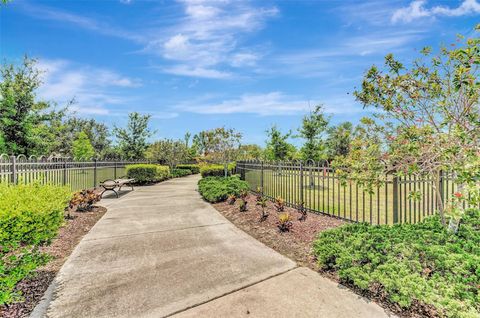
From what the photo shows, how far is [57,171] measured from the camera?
Answer: 10000 mm

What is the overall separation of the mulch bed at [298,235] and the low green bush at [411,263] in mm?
86

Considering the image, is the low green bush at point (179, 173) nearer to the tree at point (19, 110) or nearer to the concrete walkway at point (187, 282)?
the tree at point (19, 110)

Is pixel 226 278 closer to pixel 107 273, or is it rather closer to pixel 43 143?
pixel 107 273

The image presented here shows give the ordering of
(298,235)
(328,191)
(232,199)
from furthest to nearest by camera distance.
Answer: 1. (232,199)
2. (328,191)
3. (298,235)

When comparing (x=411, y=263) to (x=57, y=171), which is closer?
(x=411, y=263)

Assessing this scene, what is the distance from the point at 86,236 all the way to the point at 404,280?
590 centimetres

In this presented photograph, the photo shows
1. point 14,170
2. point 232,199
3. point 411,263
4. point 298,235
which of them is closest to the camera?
point 411,263

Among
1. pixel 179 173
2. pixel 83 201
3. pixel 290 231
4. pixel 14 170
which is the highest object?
pixel 14 170

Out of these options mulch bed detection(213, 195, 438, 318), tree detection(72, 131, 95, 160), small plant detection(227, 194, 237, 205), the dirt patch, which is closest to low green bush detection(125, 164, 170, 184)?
small plant detection(227, 194, 237, 205)

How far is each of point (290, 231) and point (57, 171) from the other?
9505 millimetres

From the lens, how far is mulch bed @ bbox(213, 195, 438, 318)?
2.89m

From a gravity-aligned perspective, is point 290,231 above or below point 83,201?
below

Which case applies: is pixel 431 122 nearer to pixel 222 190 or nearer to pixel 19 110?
pixel 222 190

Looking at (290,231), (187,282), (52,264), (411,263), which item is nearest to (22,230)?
(52,264)
